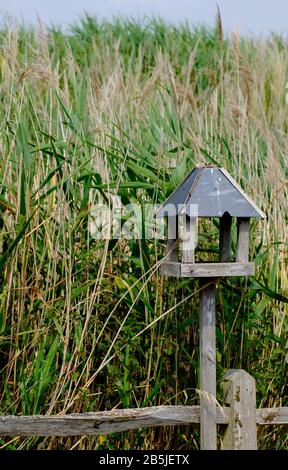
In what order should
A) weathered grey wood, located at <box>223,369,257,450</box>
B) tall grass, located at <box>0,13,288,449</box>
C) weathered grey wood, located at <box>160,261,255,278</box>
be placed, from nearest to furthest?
weathered grey wood, located at <box>160,261,255,278</box> → weathered grey wood, located at <box>223,369,257,450</box> → tall grass, located at <box>0,13,288,449</box>

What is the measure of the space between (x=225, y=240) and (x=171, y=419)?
2.16 feet

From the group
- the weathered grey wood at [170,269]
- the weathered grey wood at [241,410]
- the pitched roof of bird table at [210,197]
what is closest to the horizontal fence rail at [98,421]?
the weathered grey wood at [241,410]

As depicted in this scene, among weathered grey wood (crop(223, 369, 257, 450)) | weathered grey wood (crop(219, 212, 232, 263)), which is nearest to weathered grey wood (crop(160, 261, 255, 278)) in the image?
weathered grey wood (crop(219, 212, 232, 263))

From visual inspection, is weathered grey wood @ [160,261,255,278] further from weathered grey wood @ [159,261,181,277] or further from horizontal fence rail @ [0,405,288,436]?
horizontal fence rail @ [0,405,288,436]

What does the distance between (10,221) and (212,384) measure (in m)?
1.07

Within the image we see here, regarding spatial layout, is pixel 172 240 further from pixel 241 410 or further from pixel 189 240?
pixel 241 410

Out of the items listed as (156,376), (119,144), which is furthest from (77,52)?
(156,376)

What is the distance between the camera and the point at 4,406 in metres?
3.36

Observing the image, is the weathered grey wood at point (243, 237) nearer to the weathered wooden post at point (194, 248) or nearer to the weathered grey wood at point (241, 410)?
the weathered wooden post at point (194, 248)

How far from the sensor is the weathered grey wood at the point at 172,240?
10.5 ft

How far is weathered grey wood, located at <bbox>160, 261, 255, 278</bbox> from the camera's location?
3.02 meters

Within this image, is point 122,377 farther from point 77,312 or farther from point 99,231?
point 99,231

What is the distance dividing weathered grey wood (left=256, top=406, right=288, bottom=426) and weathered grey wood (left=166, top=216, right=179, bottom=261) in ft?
2.07

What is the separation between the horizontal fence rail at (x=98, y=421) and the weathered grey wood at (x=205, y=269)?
0.47 meters
